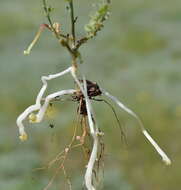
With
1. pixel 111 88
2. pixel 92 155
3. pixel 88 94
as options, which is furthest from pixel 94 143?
pixel 111 88

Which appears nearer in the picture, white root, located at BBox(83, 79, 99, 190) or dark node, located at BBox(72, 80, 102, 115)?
white root, located at BBox(83, 79, 99, 190)

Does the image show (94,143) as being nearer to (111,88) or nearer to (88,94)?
(88,94)

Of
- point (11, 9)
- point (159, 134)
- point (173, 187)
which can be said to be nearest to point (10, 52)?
point (11, 9)

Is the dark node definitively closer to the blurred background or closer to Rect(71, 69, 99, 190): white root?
Rect(71, 69, 99, 190): white root

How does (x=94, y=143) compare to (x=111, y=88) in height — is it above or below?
above

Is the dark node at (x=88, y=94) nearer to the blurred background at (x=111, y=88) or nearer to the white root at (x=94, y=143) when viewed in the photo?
the white root at (x=94, y=143)

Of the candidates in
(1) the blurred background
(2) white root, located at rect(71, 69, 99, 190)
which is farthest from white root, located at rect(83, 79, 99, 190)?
(1) the blurred background

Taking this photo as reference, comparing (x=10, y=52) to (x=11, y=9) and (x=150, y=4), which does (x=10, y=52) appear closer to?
(x=11, y=9)

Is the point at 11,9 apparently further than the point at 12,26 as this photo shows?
Yes
